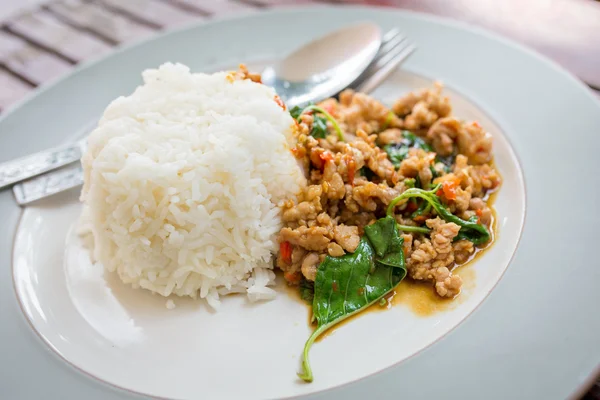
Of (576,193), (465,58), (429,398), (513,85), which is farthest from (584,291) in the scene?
(465,58)

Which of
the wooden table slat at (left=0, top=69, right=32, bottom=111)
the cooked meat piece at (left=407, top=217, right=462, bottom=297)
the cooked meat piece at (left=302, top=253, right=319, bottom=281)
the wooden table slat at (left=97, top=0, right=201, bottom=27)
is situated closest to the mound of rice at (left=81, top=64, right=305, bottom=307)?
the cooked meat piece at (left=302, top=253, right=319, bottom=281)

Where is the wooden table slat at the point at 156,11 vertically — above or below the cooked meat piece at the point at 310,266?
above

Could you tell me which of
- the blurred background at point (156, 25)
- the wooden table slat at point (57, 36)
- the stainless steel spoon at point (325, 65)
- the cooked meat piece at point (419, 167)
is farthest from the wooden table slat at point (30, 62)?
the cooked meat piece at point (419, 167)

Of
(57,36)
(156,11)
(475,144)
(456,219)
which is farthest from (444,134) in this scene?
(57,36)

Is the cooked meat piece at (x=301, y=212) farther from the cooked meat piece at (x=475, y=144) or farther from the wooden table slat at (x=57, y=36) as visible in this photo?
the wooden table slat at (x=57, y=36)

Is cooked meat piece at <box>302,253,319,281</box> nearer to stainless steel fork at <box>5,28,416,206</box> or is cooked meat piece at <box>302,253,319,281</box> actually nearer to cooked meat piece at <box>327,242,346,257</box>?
cooked meat piece at <box>327,242,346,257</box>

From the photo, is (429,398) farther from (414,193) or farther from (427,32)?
(427,32)

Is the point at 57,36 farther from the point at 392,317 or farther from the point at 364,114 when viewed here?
the point at 392,317
